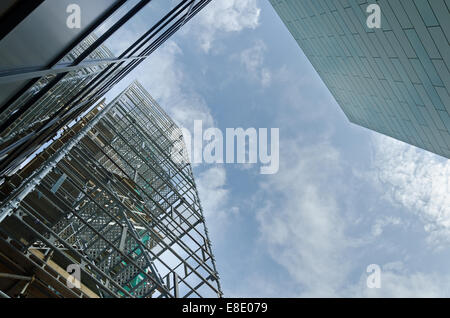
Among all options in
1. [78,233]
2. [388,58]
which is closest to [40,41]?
[78,233]

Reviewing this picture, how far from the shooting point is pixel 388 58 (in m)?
20.8

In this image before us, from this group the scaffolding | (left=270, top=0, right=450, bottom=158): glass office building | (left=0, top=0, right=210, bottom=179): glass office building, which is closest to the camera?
(left=0, top=0, right=210, bottom=179): glass office building

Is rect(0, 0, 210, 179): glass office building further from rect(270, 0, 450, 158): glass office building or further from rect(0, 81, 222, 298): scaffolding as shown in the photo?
rect(270, 0, 450, 158): glass office building

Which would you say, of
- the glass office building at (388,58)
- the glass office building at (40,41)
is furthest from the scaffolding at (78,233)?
the glass office building at (388,58)

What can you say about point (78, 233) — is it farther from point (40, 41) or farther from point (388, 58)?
point (388, 58)

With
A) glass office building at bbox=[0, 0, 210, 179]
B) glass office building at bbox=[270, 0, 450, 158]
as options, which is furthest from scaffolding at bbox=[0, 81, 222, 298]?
glass office building at bbox=[270, 0, 450, 158]

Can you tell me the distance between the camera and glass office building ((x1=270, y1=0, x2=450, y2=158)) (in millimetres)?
16156

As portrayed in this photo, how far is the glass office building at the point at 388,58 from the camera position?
16.2 metres

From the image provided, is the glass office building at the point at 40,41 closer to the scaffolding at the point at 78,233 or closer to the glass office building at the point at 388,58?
the scaffolding at the point at 78,233

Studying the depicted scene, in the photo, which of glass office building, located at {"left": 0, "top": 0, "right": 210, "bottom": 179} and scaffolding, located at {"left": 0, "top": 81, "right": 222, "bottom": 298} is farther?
scaffolding, located at {"left": 0, "top": 81, "right": 222, "bottom": 298}

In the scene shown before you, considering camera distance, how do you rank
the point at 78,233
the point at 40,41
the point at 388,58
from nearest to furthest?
1. the point at 40,41
2. the point at 78,233
3. the point at 388,58

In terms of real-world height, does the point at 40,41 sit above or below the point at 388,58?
below
